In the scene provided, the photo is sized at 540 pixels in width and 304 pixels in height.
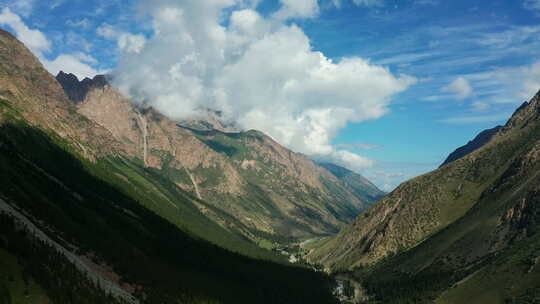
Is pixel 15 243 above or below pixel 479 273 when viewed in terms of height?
below

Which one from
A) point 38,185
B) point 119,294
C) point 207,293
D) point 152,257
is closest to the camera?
point 119,294

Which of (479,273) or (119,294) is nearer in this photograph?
(119,294)

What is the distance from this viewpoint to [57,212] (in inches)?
5399

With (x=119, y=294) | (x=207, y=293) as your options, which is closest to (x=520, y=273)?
(x=207, y=293)

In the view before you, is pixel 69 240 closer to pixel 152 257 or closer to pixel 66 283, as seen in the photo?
pixel 66 283

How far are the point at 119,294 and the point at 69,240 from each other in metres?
29.8

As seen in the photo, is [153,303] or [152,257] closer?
[153,303]

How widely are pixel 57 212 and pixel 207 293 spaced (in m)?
76.2

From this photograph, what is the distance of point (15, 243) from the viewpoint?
7019 cm

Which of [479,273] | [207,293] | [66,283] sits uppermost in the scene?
[479,273]

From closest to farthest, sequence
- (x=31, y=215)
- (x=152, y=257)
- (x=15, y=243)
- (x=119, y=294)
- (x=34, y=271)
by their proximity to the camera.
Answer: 1. (x=34, y=271)
2. (x=15, y=243)
3. (x=119, y=294)
4. (x=31, y=215)
5. (x=152, y=257)

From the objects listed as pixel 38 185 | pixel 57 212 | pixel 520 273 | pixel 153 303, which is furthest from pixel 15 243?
pixel 520 273

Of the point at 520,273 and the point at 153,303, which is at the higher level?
the point at 520,273

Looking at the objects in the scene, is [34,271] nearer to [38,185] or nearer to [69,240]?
[69,240]
